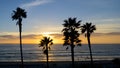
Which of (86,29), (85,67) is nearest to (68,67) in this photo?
(85,67)

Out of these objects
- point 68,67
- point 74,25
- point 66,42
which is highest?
point 74,25

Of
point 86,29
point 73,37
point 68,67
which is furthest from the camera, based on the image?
point 68,67

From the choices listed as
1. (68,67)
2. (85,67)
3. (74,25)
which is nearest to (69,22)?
(74,25)

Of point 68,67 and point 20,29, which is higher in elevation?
point 20,29

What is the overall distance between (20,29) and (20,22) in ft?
4.79

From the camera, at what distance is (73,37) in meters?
53.8

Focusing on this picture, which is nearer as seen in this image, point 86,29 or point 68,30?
point 68,30

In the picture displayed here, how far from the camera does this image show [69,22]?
54438 mm

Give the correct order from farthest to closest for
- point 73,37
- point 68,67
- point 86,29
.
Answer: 1. point 68,67
2. point 86,29
3. point 73,37

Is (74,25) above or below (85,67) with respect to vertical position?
above

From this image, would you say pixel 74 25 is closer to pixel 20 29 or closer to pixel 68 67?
pixel 20 29

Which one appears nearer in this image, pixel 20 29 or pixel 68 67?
pixel 20 29

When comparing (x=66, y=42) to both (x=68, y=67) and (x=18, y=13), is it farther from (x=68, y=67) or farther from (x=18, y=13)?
(x=68, y=67)

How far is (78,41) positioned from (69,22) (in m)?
4.33
